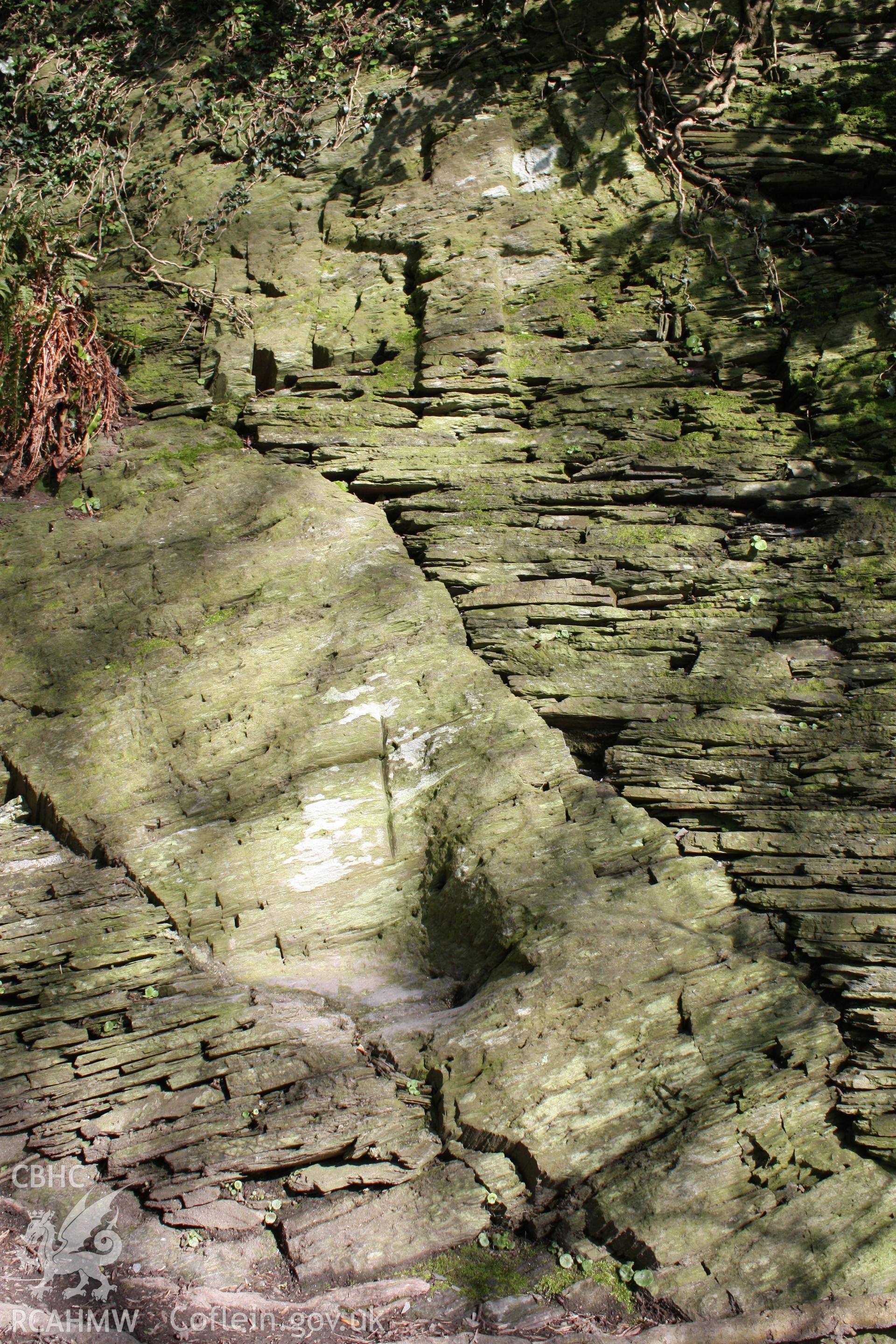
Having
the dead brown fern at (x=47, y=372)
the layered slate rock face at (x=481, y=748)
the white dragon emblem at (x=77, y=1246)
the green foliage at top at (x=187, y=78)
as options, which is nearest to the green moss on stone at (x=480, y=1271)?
the layered slate rock face at (x=481, y=748)

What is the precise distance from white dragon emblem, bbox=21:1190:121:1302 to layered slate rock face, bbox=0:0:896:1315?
211 millimetres

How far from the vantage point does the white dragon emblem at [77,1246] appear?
3107 millimetres

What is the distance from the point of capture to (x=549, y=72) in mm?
8141

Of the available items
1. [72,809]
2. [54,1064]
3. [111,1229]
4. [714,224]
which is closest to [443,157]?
[714,224]

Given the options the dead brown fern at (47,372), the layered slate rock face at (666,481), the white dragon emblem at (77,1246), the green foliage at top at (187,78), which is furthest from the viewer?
the green foliage at top at (187,78)

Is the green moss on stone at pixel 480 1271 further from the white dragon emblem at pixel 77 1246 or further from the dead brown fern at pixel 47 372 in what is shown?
the dead brown fern at pixel 47 372

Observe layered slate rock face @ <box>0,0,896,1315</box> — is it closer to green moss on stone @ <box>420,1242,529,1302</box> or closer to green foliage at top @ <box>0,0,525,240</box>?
green moss on stone @ <box>420,1242,529,1302</box>

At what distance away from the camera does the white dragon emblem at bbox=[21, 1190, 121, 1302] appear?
3107 mm

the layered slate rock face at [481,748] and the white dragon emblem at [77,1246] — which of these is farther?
the layered slate rock face at [481,748]

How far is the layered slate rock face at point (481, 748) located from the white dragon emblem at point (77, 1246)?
21 cm

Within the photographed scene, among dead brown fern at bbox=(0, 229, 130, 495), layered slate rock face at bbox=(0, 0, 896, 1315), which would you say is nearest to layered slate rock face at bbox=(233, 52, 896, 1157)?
layered slate rock face at bbox=(0, 0, 896, 1315)

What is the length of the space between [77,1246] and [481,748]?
2.80 m

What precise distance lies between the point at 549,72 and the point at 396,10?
6.42ft

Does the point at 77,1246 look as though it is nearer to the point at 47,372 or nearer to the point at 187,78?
the point at 47,372
